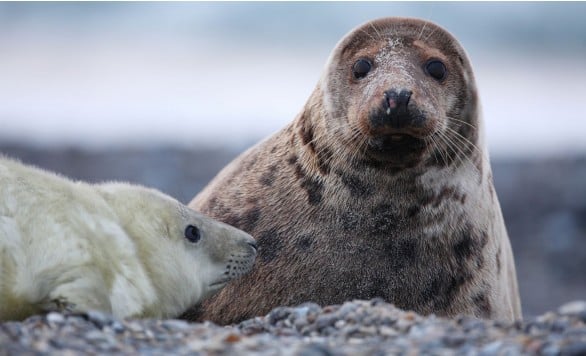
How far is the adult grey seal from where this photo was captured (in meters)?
7.43

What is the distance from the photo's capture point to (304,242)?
759cm

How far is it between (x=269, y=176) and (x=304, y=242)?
2.35 feet

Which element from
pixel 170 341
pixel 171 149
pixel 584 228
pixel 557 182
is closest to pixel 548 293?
pixel 584 228

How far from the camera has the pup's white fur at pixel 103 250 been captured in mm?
5801

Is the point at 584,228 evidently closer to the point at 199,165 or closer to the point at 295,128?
the point at 199,165

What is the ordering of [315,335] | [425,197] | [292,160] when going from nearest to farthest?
[315,335] → [425,197] → [292,160]

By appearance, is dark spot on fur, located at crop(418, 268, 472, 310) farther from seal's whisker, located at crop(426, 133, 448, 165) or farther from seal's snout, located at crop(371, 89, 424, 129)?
seal's snout, located at crop(371, 89, 424, 129)

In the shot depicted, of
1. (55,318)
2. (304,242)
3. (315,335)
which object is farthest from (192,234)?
(55,318)

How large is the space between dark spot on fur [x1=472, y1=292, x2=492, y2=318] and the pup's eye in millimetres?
1900

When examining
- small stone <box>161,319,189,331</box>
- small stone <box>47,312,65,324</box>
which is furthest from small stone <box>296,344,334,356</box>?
small stone <box>47,312,65,324</box>

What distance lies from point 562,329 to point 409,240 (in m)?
2.15

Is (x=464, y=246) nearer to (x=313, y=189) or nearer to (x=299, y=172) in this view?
(x=313, y=189)

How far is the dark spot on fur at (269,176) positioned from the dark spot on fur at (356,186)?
23.5 inches

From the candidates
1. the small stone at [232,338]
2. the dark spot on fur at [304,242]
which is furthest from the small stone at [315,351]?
the dark spot on fur at [304,242]
